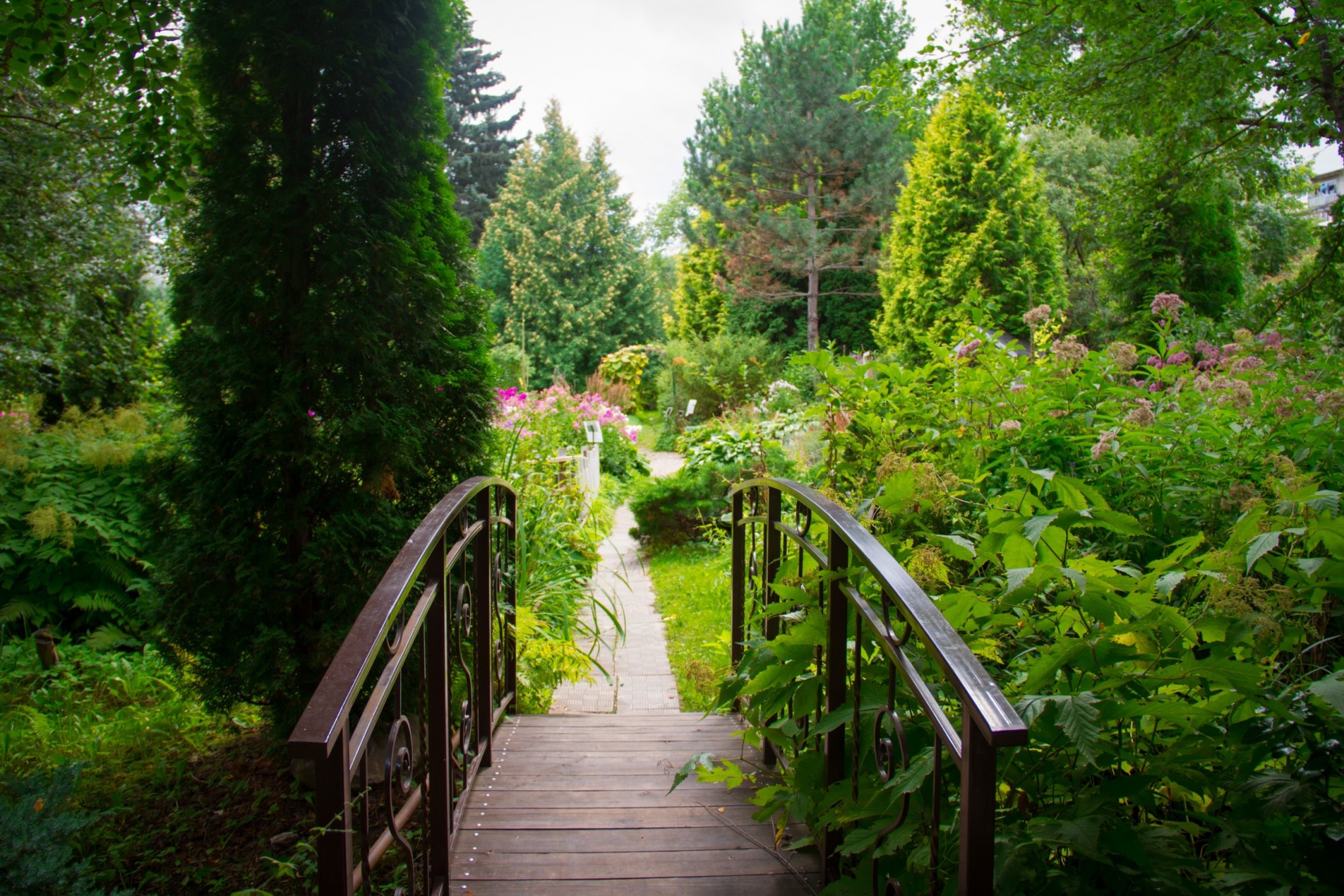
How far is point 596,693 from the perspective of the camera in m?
4.19

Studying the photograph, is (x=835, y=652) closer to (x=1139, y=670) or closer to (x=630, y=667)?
(x=1139, y=670)

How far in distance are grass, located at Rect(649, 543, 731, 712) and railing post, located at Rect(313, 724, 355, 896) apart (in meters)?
2.29

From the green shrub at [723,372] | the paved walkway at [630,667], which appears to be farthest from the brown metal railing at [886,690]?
the green shrub at [723,372]

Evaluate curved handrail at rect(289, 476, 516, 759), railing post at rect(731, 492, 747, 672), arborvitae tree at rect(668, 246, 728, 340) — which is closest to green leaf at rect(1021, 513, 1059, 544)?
curved handrail at rect(289, 476, 516, 759)

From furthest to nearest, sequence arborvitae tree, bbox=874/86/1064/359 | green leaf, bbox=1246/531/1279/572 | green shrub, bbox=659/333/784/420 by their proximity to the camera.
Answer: green shrub, bbox=659/333/784/420 → arborvitae tree, bbox=874/86/1064/359 → green leaf, bbox=1246/531/1279/572

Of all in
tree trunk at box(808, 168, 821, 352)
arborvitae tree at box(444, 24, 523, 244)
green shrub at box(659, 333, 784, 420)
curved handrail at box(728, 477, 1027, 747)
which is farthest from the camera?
arborvitae tree at box(444, 24, 523, 244)

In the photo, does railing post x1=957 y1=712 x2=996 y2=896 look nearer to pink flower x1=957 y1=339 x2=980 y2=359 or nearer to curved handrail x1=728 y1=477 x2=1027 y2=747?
curved handrail x1=728 y1=477 x2=1027 y2=747

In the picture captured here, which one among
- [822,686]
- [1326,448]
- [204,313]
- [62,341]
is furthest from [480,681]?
[62,341]

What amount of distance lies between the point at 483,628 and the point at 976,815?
196cm

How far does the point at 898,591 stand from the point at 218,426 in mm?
2406

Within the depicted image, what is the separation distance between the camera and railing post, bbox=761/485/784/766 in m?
2.56

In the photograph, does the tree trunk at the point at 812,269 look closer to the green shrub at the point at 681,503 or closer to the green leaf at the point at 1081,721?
the green shrub at the point at 681,503

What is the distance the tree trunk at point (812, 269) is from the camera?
18.1 m

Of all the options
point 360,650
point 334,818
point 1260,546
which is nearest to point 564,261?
point 360,650
